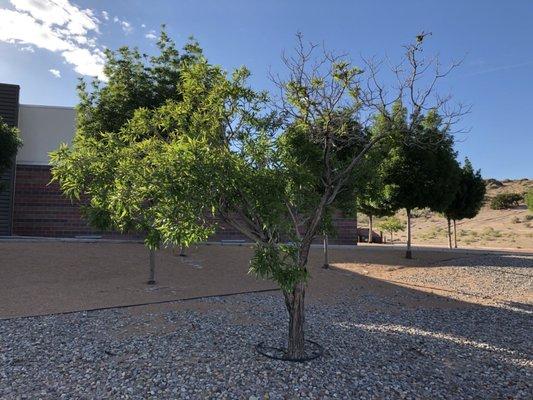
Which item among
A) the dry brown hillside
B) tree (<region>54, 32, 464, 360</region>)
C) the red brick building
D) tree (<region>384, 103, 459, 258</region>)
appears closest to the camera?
tree (<region>54, 32, 464, 360</region>)

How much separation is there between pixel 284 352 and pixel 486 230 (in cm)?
3929

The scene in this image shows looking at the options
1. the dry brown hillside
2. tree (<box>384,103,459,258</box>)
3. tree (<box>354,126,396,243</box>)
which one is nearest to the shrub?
the dry brown hillside

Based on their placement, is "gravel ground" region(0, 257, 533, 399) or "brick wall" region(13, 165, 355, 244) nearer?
"gravel ground" region(0, 257, 533, 399)

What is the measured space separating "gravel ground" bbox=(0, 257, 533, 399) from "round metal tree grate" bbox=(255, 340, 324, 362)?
11 centimetres

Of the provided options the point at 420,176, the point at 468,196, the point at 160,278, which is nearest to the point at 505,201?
the point at 468,196

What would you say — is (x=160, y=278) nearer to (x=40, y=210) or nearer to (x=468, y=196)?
(x=40, y=210)

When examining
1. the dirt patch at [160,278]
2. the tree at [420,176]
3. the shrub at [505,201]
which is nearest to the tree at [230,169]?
the dirt patch at [160,278]

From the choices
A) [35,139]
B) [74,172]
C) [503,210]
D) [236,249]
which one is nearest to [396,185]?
[236,249]

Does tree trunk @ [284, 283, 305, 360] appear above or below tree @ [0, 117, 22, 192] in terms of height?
below

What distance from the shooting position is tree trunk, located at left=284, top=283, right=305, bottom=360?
5816 millimetres

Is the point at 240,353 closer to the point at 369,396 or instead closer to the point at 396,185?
the point at 369,396

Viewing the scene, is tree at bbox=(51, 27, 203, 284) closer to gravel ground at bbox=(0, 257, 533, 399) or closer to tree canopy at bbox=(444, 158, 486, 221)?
gravel ground at bbox=(0, 257, 533, 399)

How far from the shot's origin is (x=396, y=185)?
15.5m

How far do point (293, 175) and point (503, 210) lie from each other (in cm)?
5157
